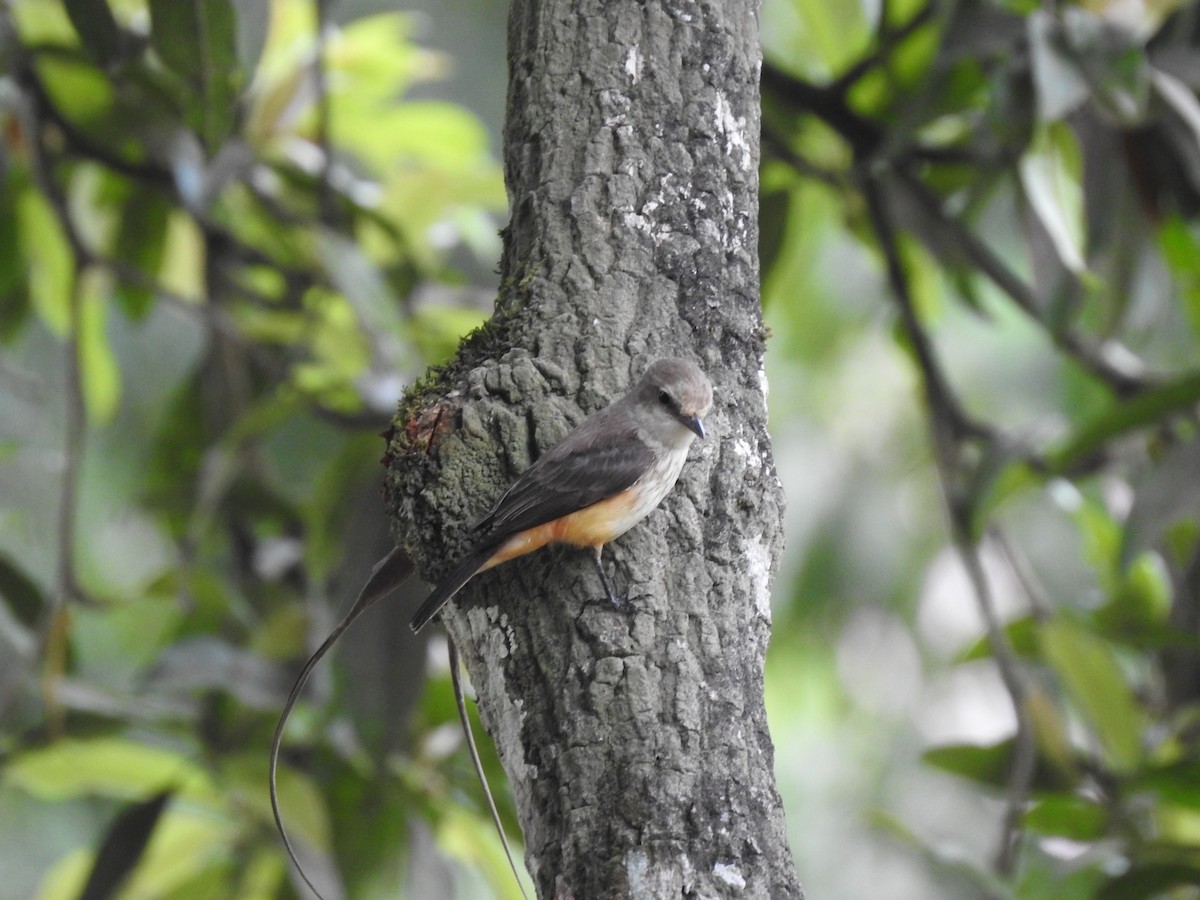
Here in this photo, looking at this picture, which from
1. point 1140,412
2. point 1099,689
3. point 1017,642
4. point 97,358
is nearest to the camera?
point 1140,412

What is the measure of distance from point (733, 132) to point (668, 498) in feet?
1.79

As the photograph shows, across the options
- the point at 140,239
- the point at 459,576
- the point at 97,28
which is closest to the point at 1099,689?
the point at 459,576

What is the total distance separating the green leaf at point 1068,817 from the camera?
138 inches

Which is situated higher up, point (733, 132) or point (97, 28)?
point (97, 28)

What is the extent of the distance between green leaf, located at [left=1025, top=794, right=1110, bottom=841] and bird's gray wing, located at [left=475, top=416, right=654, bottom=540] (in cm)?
238

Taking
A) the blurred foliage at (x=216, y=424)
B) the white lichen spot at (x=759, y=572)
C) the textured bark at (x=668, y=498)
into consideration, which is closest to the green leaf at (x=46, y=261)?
the blurred foliage at (x=216, y=424)

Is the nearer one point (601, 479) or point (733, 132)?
point (601, 479)

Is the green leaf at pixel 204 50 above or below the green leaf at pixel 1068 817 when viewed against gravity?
above

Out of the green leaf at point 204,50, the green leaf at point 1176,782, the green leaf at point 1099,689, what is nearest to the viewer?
the green leaf at point 204,50

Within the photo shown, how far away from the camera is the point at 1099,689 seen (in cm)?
356

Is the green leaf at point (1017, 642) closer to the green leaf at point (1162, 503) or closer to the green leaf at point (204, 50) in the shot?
the green leaf at point (1162, 503)

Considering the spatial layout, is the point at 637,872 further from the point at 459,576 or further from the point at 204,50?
the point at 204,50

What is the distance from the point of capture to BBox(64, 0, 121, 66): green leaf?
276 cm

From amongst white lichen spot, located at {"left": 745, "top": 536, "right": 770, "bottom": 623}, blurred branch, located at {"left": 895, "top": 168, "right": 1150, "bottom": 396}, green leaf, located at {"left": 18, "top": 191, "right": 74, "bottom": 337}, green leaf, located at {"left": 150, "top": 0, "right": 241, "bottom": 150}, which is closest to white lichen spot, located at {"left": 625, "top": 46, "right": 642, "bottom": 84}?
white lichen spot, located at {"left": 745, "top": 536, "right": 770, "bottom": 623}
